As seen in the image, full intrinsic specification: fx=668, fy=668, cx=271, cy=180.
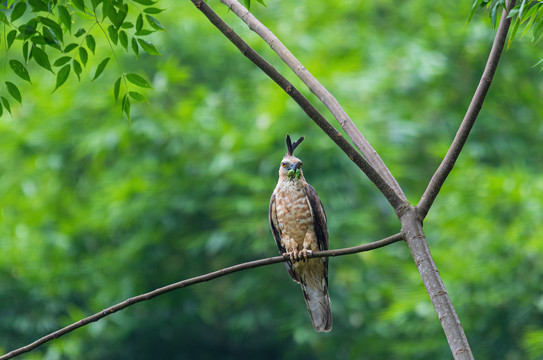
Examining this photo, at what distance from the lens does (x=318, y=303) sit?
388cm

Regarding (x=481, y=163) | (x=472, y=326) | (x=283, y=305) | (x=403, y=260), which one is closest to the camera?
(x=472, y=326)

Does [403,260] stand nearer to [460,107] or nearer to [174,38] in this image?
[460,107]

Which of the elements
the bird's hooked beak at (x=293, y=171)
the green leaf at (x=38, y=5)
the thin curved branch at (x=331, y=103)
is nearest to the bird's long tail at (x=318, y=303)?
the bird's hooked beak at (x=293, y=171)

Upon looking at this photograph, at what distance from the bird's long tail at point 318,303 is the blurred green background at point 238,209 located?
9.67 feet

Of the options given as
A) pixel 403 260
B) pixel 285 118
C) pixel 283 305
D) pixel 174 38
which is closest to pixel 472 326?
pixel 403 260

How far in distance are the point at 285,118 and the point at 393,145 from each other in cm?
158

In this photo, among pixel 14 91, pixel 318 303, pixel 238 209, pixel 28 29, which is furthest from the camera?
pixel 238 209

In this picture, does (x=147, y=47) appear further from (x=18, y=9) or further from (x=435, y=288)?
(x=435, y=288)

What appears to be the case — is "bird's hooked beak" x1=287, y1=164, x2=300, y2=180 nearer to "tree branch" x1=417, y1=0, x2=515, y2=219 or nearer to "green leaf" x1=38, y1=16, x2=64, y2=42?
"tree branch" x1=417, y1=0, x2=515, y2=219

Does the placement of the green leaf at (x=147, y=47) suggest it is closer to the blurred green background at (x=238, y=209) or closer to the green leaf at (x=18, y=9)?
the green leaf at (x=18, y=9)

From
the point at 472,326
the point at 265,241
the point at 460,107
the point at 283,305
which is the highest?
the point at 460,107

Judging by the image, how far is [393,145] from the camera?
8.16 metres

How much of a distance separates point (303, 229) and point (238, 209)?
10.6 ft

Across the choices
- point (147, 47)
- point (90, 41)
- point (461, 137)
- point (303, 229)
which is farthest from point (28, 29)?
point (303, 229)
